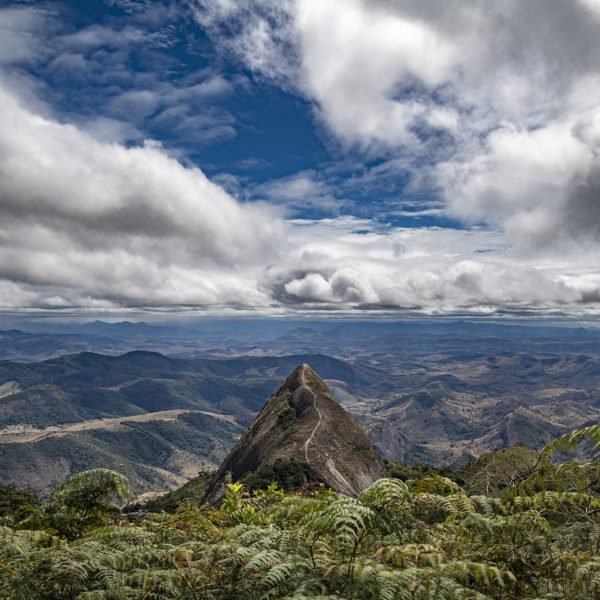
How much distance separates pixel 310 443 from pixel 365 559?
284ft

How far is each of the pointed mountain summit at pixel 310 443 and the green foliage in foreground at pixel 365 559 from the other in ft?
221

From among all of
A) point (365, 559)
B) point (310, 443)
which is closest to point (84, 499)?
point (365, 559)

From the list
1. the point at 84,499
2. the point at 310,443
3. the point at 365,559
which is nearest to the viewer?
the point at 365,559

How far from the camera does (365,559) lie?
7.49 meters

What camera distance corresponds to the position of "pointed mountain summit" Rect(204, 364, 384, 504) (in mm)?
82500

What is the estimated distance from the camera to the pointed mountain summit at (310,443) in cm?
8250

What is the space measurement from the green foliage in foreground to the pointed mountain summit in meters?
67.3

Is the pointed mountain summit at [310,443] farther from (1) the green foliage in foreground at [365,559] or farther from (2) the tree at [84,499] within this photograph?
(1) the green foliage in foreground at [365,559]

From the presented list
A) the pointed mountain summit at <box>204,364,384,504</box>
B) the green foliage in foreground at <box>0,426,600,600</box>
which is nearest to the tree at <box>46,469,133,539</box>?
the green foliage in foreground at <box>0,426,600,600</box>

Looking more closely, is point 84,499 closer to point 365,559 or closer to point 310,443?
point 365,559

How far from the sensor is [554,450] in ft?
32.0

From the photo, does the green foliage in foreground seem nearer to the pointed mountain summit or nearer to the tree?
the tree

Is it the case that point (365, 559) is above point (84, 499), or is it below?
above

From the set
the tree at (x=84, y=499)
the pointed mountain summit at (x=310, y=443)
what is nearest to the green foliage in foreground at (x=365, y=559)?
the tree at (x=84, y=499)
